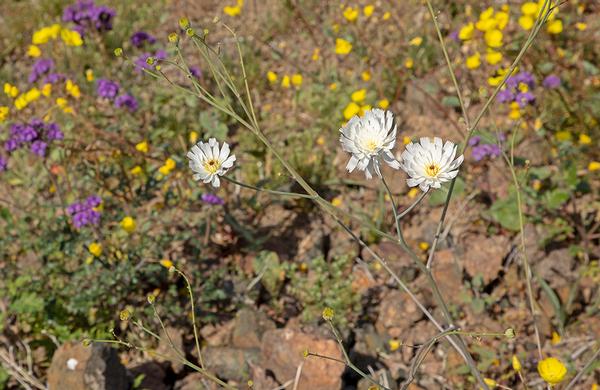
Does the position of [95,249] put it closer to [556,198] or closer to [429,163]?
[429,163]

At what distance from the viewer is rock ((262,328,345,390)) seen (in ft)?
8.14

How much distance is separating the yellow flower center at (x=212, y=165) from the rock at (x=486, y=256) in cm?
177

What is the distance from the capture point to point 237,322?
2.92 metres

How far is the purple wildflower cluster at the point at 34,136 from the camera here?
300cm

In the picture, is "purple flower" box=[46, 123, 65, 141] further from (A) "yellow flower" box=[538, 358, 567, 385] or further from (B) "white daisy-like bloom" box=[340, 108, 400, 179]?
(A) "yellow flower" box=[538, 358, 567, 385]

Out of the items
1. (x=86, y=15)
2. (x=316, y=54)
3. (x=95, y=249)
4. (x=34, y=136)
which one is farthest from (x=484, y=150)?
(x=86, y=15)

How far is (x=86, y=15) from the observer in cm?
414

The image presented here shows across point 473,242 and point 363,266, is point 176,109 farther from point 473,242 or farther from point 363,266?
point 473,242

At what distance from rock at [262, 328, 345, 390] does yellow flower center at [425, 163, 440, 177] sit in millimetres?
1201

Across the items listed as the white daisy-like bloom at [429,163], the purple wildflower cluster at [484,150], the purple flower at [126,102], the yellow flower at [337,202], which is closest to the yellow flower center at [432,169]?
the white daisy-like bloom at [429,163]

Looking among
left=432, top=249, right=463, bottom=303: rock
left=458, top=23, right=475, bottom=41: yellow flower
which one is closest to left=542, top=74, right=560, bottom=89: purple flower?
left=458, top=23, right=475, bottom=41: yellow flower

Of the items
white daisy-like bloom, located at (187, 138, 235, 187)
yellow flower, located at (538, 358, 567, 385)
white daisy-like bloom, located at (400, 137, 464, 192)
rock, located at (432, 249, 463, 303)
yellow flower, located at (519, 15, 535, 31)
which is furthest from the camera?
yellow flower, located at (519, 15, 535, 31)

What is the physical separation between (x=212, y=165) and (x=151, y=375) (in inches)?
61.2

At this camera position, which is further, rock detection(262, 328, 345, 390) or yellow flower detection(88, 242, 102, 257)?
yellow flower detection(88, 242, 102, 257)
